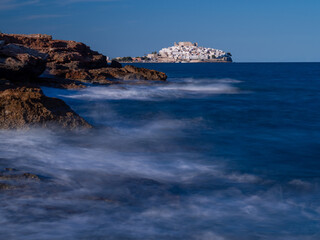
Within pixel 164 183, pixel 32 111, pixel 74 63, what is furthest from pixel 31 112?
pixel 74 63

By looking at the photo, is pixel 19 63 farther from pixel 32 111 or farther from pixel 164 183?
pixel 164 183

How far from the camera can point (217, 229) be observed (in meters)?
3.97

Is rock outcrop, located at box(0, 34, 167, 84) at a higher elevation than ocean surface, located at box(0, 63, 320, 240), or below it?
higher

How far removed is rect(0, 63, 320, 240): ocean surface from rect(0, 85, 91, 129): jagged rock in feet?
0.63

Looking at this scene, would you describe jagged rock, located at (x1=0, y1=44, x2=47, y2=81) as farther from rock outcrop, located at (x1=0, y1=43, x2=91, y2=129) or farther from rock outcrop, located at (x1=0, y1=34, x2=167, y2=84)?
rock outcrop, located at (x1=0, y1=34, x2=167, y2=84)

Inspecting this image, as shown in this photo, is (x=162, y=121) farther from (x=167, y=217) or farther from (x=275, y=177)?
(x=167, y=217)

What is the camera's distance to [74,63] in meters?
25.1

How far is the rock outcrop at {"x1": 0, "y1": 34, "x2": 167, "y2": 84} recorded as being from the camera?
74.1 ft

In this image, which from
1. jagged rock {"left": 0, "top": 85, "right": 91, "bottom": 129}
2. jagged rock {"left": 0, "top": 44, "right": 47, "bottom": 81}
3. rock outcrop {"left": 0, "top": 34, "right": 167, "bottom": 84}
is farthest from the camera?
rock outcrop {"left": 0, "top": 34, "right": 167, "bottom": 84}

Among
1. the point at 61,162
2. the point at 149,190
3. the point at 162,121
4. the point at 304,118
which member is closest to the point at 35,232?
the point at 149,190

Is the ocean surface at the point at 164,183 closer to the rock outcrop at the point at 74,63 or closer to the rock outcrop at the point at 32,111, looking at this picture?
the rock outcrop at the point at 32,111

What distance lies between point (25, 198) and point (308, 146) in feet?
21.9

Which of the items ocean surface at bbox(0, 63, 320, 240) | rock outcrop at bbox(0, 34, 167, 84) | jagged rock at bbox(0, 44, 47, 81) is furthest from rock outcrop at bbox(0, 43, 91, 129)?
rock outcrop at bbox(0, 34, 167, 84)

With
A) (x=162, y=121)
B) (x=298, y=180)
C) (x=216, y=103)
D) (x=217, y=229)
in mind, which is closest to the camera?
(x=217, y=229)
